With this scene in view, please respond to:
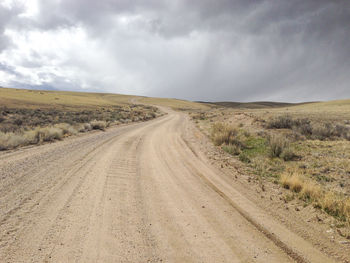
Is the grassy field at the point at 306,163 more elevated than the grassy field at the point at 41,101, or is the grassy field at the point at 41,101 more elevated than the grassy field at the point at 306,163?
the grassy field at the point at 41,101

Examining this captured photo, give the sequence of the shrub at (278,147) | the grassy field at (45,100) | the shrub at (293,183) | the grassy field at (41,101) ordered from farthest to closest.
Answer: the grassy field at (45,100) < the grassy field at (41,101) < the shrub at (278,147) < the shrub at (293,183)

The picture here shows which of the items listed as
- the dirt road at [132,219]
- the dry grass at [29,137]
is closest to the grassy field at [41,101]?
the dry grass at [29,137]

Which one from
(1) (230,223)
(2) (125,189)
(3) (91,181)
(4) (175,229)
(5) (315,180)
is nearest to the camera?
(4) (175,229)

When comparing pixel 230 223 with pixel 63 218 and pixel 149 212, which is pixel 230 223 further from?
pixel 63 218

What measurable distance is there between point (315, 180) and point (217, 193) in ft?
11.6

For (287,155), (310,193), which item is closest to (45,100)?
(287,155)

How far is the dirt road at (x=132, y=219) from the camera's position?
2666 millimetres

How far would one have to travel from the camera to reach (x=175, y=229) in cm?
318

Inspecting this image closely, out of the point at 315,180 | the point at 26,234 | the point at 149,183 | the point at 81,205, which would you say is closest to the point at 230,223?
the point at 149,183

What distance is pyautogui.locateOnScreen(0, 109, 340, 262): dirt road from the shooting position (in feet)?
8.75

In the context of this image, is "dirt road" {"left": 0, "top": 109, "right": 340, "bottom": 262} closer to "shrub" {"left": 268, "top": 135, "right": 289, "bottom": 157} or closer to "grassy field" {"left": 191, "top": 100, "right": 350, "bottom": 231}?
"grassy field" {"left": 191, "top": 100, "right": 350, "bottom": 231}

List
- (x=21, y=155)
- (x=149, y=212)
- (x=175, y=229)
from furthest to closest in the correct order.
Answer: (x=21, y=155) < (x=149, y=212) < (x=175, y=229)

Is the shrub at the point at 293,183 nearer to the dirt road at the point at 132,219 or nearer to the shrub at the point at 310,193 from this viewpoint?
the shrub at the point at 310,193

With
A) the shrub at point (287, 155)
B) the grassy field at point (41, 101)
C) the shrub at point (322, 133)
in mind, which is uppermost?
the grassy field at point (41, 101)
